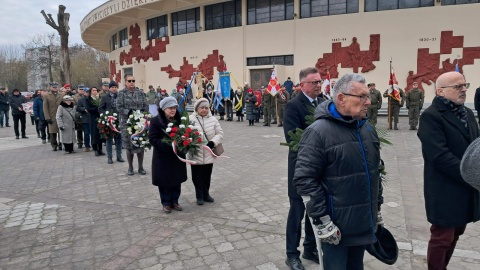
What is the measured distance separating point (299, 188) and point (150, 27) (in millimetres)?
29783

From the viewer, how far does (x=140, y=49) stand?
3066 cm

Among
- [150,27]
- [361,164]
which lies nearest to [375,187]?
[361,164]

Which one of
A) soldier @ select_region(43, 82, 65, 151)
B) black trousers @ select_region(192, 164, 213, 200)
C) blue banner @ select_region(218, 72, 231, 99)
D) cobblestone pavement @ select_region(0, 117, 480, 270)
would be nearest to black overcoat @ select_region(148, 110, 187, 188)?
black trousers @ select_region(192, 164, 213, 200)

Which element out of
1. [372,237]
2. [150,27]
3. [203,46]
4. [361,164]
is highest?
[150,27]

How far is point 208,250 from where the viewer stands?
4.22m

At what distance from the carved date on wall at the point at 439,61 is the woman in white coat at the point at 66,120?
1693 cm

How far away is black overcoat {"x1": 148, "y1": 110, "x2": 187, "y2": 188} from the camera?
18.0 ft

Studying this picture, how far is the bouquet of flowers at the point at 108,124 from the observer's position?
9.05 metres

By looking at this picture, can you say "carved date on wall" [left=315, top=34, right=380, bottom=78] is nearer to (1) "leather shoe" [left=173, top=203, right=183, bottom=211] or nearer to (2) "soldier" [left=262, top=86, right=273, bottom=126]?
(2) "soldier" [left=262, top=86, right=273, bottom=126]

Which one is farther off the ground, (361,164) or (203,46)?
(203,46)

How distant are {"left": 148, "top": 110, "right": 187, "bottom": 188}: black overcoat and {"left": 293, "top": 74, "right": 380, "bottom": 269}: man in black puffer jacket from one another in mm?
3264

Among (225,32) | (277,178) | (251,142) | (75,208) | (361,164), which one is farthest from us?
(225,32)

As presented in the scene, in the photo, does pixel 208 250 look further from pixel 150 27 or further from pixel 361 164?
pixel 150 27

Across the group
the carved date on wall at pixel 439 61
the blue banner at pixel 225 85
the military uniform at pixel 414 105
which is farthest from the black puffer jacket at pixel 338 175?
the carved date on wall at pixel 439 61
